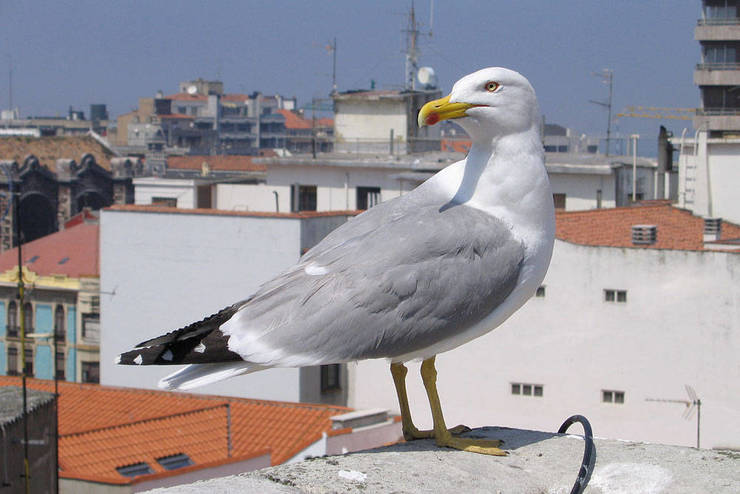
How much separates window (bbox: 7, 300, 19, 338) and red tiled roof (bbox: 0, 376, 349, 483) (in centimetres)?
1828

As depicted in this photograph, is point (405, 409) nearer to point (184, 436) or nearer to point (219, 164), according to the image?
point (184, 436)

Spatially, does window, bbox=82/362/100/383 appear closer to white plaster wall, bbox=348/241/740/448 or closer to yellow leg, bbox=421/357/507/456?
white plaster wall, bbox=348/241/740/448

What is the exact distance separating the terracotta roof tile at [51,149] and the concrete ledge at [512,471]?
66.2 meters

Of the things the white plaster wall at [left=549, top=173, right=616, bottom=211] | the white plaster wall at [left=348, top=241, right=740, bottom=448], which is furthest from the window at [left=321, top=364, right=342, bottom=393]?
the white plaster wall at [left=549, top=173, right=616, bottom=211]

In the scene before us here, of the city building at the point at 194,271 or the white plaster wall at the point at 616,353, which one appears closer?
the white plaster wall at the point at 616,353

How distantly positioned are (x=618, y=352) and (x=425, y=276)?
18223 mm

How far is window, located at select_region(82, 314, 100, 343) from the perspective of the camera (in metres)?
41.0

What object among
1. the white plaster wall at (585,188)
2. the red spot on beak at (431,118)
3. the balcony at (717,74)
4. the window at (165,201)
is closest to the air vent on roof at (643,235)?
the white plaster wall at (585,188)

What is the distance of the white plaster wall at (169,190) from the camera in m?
40.3

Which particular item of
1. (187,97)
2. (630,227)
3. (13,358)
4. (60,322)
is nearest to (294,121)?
(187,97)

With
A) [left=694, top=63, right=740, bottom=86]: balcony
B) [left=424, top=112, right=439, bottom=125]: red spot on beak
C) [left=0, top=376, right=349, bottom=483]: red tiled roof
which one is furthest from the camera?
[left=694, top=63, right=740, bottom=86]: balcony

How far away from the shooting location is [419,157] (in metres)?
41.4

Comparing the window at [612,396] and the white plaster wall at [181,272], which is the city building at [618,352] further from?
the white plaster wall at [181,272]

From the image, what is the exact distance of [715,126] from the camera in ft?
121
